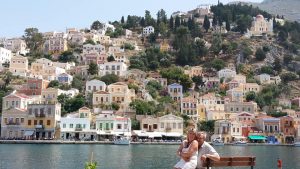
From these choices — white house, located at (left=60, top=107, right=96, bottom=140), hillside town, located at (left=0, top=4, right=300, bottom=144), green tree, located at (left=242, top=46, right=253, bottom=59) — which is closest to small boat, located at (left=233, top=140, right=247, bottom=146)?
hillside town, located at (left=0, top=4, right=300, bottom=144)

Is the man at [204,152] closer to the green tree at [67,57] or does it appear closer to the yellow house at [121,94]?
the yellow house at [121,94]

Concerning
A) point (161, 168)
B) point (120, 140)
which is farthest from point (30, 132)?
point (161, 168)

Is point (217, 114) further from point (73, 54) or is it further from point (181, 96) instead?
point (73, 54)

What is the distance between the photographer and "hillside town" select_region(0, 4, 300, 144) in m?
63.4

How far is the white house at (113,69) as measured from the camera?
277 ft

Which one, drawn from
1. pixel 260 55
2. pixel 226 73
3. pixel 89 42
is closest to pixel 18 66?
pixel 89 42

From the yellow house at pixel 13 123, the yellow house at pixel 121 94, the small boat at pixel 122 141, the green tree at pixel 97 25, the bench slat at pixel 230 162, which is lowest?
the small boat at pixel 122 141

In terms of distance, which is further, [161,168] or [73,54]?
[73,54]

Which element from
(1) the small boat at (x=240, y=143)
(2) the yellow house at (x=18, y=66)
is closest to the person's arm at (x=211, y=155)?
(1) the small boat at (x=240, y=143)

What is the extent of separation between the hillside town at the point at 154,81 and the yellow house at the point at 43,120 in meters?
0.13

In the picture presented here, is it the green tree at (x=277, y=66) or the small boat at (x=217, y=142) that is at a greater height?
the green tree at (x=277, y=66)

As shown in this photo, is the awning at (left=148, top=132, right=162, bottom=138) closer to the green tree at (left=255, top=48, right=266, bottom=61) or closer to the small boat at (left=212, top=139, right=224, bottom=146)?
the small boat at (left=212, top=139, right=224, bottom=146)

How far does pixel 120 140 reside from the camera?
192 ft

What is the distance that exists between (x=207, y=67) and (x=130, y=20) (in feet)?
119
